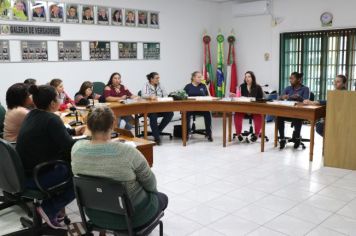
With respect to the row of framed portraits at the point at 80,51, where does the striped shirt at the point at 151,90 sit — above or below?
below

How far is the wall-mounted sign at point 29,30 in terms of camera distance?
5695 mm

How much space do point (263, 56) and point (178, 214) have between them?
5877mm

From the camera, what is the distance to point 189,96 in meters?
6.56

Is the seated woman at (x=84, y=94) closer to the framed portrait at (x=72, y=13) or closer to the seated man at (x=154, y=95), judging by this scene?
the seated man at (x=154, y=95)

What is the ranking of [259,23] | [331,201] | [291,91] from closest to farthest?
[331,201] < [291,91] < [259,23]

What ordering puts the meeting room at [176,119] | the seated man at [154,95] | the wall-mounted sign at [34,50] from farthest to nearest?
the seated man at [154,95], the wall-mounted sign at [34,50], the meeting room at [176,119]

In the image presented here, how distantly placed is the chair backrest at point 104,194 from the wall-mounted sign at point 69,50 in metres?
4.60

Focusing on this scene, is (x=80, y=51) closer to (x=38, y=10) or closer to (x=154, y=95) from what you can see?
(x=38, y=10)

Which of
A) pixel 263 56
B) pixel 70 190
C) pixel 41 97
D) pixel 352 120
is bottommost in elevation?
pixel 70 190

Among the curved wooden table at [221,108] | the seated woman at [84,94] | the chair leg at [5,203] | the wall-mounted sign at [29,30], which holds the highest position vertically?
the wall-mounted sign at [29,30]

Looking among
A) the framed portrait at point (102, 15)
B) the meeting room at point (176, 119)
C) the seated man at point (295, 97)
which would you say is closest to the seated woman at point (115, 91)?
the meeting room at point (176, 119)

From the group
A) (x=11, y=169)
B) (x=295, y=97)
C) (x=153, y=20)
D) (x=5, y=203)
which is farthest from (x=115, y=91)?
(x=11, y=169)

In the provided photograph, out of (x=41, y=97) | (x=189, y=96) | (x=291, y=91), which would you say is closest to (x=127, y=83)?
(x=189, y=96)

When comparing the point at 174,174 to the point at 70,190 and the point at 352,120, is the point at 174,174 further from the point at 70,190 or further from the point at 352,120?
the point at 352,120
